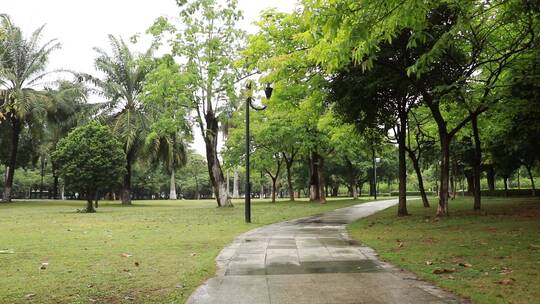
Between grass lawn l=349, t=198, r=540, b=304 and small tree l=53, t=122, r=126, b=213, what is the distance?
1806 cm

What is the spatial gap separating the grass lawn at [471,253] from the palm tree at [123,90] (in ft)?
101

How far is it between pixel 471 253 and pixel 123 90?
39.5 meters

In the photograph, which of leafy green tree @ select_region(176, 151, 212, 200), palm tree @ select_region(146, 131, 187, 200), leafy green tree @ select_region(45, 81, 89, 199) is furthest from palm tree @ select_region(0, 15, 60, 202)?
leafy green tree @ select_region(176, 151, 212, 200)

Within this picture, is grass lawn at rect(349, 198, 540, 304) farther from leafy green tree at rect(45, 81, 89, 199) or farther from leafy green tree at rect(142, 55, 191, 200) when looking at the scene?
leafy green tree at rect(45, 81, 89, 199)

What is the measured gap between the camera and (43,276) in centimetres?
774

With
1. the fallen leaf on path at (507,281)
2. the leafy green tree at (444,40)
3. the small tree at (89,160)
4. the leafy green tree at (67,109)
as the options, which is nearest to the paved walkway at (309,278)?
the fallen leaf on path at (507,281)

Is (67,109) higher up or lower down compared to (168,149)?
higher up

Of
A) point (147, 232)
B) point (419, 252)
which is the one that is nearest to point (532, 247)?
point (419, 252)

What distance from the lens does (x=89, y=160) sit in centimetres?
2814

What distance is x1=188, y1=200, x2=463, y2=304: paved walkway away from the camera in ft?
20.6

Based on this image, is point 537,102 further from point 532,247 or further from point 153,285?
point 153,285

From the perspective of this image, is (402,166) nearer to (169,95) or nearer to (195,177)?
(169,95)

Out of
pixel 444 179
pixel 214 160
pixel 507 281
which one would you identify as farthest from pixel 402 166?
pixel 214 160

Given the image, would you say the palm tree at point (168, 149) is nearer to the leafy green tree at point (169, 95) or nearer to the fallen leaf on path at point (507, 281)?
the leafy green tree at point (169, 95)
